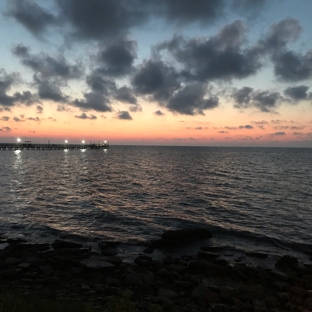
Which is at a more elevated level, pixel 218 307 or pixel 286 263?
pixel 218 307

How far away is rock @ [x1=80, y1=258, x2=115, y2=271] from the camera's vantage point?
14.8 m

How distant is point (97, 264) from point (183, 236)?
7.94 meters

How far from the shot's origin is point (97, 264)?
15.1m

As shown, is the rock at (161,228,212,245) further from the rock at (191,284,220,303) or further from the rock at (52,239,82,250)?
Result: the rock at (191,284,220,303)

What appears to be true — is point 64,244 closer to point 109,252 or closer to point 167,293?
point 109,252

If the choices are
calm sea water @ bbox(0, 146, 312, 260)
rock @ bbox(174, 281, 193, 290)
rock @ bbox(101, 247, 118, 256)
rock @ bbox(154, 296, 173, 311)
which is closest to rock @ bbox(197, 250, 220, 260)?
calm sea water @ bbox(0, 146, 312, 260)

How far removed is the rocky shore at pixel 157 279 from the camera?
11.5m

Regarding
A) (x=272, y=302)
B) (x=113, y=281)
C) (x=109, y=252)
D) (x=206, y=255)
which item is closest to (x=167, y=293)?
(x=113, y=281)

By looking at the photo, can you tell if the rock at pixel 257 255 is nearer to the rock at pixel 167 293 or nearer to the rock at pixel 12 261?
the rock at pixel 167 293

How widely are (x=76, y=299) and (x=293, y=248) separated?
54.7ft

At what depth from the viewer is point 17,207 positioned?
3092cm

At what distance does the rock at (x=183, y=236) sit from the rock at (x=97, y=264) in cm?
602

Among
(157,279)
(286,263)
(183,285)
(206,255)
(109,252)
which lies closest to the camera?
(183,285)

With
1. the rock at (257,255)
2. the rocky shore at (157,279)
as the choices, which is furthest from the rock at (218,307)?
the rock at (257,255)
